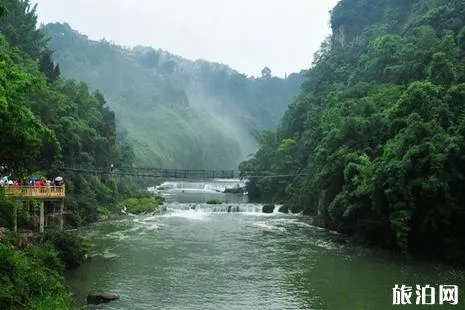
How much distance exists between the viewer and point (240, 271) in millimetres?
21062

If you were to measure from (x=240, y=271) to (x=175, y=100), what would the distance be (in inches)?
5010

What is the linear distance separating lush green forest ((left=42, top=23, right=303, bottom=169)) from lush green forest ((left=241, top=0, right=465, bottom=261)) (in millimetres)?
42751

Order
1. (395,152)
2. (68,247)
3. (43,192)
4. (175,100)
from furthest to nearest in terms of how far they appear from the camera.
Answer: (175,100)
(43,192)
(395,152)
(68,247)

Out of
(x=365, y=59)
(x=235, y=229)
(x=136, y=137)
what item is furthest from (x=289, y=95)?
(x=235, y=229)

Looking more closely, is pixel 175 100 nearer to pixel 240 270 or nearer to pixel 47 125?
pixel 47 125

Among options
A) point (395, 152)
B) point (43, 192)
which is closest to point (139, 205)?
Answer: point (43, 192)

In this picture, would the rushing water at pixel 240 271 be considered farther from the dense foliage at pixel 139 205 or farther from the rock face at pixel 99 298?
the dense foliage at pixel 139 205

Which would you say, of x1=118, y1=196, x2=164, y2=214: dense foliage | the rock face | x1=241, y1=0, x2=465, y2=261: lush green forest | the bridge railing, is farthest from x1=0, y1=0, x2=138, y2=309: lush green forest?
x1=241, y1=0, x2=465, y2=261: lush green forest

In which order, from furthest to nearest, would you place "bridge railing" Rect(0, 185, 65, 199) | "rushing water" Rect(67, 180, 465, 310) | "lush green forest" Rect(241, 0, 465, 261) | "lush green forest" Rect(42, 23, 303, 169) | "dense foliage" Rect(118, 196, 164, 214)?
"lush green forest" Rect(42, 23, 303, 169), "dense foliage" Rect(118, 196, 164, 214), "bridge railing" Rect(0, 185, 65, 199), "lush green forest" Rect(241, 0, 465, 261), "rushing water" Rect(67, 180, 465, 310)

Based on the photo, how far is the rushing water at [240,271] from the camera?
56.2ft

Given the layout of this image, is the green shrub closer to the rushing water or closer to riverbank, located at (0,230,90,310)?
riverbank, located at (0,230,90,310)

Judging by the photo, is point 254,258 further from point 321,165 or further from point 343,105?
point 343,105

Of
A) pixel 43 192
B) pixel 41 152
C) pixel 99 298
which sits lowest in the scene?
pixel 99 298

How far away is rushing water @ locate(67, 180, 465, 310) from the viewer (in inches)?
674
